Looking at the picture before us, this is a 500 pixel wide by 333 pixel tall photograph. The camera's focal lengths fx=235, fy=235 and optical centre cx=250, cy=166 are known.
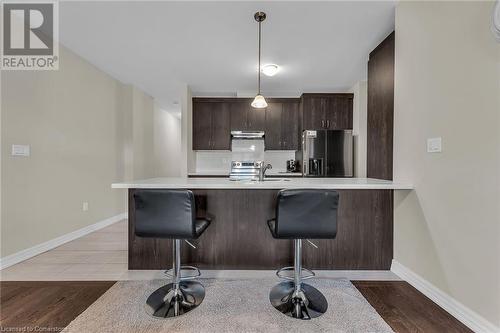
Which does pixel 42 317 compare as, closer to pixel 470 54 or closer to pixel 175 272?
pixel 175 272

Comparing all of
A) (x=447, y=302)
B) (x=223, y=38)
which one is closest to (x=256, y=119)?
(x=223, y=38)

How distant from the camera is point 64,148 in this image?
122 inches

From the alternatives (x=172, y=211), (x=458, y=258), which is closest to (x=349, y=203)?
(x=458, y=258)

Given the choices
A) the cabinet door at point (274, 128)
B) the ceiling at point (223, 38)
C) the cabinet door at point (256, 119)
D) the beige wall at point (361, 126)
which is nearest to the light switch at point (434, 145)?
the ceiling at point (223, 38)

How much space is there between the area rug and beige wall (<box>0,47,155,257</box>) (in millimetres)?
1542

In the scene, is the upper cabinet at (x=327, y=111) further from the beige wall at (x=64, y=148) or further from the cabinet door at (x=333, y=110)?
the beige wall at (x=64, y=148)

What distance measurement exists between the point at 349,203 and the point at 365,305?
87cm

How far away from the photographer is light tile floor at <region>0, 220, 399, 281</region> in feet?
7.20

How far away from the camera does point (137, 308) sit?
5.65 ft

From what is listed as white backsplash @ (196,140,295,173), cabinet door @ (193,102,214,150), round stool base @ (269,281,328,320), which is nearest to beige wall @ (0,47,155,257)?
cabinet door @ (193,102,214,150)

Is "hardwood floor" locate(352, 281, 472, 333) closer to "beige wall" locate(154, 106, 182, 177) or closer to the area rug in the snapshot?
the area rug

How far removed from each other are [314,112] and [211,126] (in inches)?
80.4

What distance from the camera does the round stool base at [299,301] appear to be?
5.41ft

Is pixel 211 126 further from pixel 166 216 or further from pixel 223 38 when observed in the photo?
pixel 166 216
